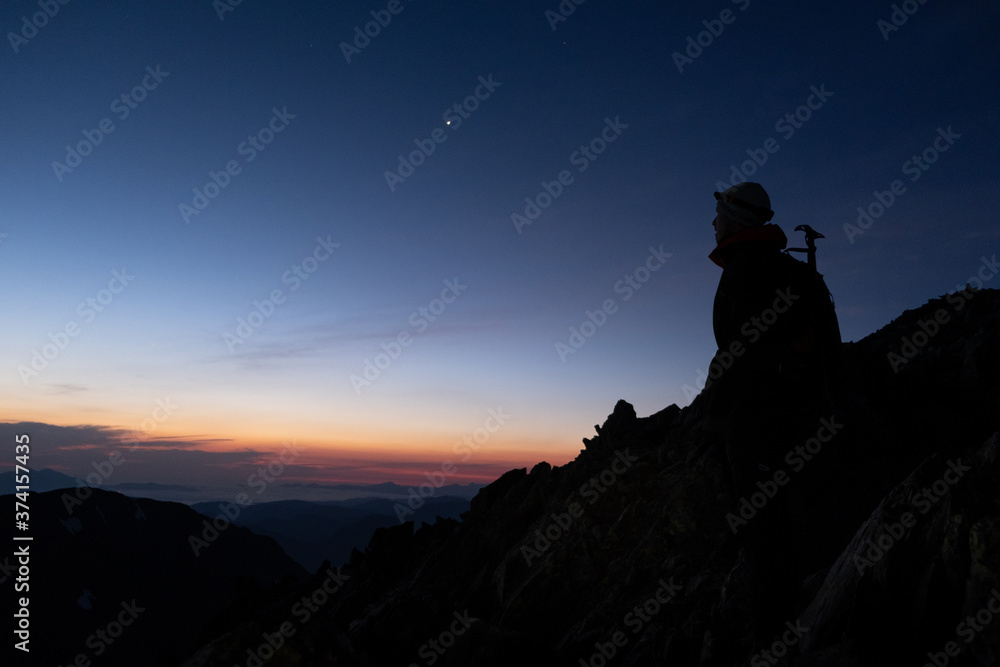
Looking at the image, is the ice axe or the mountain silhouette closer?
the mountain silhouette

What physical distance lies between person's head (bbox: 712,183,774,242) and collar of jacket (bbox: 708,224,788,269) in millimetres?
205

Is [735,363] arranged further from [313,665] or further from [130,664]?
[130,664]

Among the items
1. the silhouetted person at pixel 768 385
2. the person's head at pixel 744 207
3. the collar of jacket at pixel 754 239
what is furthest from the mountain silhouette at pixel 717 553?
the person's head at pixel 744 207

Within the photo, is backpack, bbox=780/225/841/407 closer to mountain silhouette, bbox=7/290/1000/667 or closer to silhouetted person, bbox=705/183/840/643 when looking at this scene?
silhouetted person, bbox=705/183/840/643

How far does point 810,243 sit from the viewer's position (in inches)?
258

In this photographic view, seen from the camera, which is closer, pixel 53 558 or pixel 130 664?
pixel 130 664

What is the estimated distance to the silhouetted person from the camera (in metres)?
5.98

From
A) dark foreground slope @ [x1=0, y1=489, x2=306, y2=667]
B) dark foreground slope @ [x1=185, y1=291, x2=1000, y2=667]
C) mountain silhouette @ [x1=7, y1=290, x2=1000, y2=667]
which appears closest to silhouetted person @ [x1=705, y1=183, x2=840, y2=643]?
mountain silhouette @ [x1=7, y1=290, x2=1000, y2=667]

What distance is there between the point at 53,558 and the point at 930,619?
218 meters

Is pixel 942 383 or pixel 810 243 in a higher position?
pixel 810 243

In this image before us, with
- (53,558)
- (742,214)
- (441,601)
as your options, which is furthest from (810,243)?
(53,558)

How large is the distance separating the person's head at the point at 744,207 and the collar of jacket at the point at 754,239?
8.1 inches

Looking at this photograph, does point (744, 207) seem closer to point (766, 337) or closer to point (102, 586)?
point (766, 337)

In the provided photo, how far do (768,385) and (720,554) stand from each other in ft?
25.5
